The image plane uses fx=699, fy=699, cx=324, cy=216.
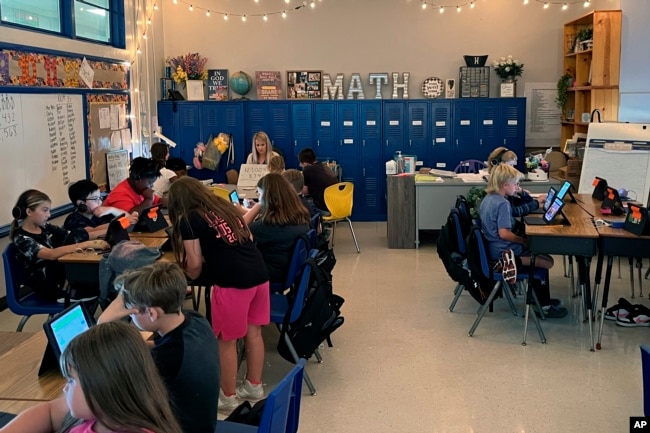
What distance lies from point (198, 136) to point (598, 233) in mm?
6495

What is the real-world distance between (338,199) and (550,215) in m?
2.94

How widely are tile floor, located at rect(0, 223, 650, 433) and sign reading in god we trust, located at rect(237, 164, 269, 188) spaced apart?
6.73 feet

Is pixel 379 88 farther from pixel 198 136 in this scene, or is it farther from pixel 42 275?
pixel 42 275

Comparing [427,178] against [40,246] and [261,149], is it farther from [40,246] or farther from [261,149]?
[40,246]

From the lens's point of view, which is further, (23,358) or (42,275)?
(42,275)

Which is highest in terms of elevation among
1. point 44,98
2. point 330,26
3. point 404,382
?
point 330,26

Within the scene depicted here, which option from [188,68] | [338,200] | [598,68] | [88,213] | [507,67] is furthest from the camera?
[188,68]

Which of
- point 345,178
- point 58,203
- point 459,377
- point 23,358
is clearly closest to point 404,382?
point 459,377

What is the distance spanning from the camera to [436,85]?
32.7ft

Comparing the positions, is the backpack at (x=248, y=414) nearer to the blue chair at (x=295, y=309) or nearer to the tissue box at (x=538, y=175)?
the blue chair at (x=295, y=309)

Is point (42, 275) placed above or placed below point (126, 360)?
below

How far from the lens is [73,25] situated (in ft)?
23.3

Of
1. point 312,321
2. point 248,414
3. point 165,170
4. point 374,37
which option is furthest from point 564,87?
point 248,414

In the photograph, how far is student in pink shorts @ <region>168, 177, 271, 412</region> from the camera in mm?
3650
